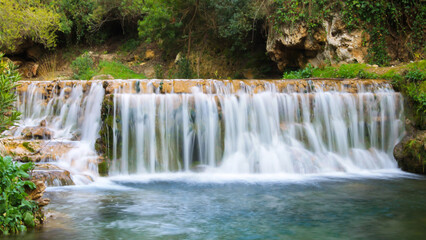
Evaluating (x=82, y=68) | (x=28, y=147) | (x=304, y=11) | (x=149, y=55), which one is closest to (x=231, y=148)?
(x=28, y=147)

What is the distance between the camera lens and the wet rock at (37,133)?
10.9 meters

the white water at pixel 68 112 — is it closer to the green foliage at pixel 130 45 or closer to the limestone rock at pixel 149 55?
the limestone rock at pixel 149 55

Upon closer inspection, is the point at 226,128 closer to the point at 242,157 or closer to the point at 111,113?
the point at 242,157

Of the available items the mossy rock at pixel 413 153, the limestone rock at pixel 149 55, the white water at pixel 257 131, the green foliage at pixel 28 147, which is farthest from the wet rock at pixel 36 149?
the limestone rock at pixel 149 55

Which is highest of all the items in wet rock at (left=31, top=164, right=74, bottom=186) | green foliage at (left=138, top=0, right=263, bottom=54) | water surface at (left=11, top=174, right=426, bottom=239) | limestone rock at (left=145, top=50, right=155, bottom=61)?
green foliage at (left=138, top=0, right=263, bottom=54)

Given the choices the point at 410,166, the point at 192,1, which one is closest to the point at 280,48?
the point at 192,1

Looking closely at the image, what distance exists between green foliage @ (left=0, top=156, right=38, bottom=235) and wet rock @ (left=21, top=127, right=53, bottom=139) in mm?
6320

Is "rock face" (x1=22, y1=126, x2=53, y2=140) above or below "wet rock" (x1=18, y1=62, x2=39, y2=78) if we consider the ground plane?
below

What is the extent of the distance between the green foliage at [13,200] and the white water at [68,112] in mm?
5270

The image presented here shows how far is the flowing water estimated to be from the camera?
282 inches

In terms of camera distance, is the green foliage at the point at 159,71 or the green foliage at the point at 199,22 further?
the green foliage at the point at 159,71

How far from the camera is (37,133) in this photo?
1102cm

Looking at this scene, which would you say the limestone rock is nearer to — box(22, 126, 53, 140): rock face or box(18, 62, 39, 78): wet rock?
box(18, 62, 39, 78): wet rock

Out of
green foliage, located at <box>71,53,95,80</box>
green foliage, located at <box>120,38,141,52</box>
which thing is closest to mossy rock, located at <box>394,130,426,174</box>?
green foliage, located at <box>71,53,95,80</box>
